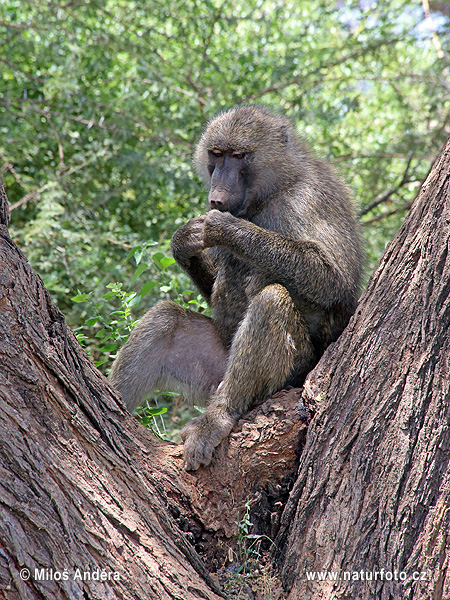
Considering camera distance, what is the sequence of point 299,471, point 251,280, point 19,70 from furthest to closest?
1. point 19,70
2. point 251,280
3. point 299,471

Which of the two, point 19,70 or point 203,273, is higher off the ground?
point 19,70

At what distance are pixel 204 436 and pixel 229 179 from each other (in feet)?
4.24

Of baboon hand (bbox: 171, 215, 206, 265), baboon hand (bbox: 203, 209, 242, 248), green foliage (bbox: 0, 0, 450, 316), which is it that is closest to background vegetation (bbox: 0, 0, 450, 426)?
green foliage (bbox: 0, 0, 450, 316)

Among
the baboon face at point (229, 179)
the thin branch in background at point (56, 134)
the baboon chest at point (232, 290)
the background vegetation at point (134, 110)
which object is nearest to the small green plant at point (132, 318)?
the baboon chest at point (232, 290)

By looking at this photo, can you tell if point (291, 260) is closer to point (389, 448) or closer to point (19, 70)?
point (389, 448)

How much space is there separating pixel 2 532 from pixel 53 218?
3.47 metres

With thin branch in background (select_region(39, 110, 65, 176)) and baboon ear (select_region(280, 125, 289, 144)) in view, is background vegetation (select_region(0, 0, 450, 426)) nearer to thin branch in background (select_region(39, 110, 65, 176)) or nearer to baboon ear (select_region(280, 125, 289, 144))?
thin branch in background (select_region(39, 110, 65, 176))

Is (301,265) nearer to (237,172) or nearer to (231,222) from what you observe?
(231,222)

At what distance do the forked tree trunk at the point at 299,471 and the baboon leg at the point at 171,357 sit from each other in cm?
75

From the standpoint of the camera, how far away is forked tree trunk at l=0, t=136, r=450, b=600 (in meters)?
1.62

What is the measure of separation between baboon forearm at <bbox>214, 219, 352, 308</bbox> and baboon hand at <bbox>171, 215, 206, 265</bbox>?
191mm

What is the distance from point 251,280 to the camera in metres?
2.92

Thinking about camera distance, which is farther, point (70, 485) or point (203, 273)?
point (203, 273)

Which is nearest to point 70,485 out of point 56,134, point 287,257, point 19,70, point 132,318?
point 287,257
